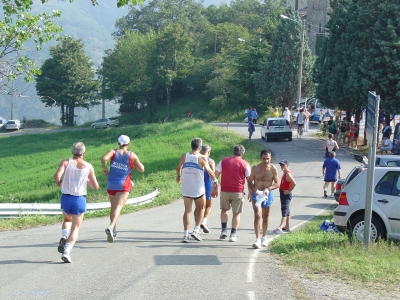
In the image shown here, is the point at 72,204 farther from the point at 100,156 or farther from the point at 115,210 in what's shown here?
the point at 100,156

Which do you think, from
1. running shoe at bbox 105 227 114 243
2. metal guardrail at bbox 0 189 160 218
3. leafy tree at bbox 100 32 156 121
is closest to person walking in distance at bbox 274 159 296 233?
running shoe at bbox 105 227 114 243

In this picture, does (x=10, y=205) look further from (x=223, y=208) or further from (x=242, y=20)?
(x=242, y=20)

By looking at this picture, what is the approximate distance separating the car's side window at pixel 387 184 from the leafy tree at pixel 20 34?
348 inches

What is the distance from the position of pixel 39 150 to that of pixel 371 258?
4673 cm

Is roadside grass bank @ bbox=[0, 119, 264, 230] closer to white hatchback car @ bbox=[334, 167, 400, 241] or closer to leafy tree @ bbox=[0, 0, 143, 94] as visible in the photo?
leafy tree @ bbox=[0, 0, 143, 94]

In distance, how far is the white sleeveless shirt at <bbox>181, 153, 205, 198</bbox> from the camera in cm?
1065

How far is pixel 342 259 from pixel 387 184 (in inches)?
93.2

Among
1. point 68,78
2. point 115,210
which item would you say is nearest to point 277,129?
point 115,210

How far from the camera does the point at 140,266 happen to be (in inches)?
342

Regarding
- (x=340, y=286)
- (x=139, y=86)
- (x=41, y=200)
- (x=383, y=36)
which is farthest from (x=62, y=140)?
(x=340, y=286)

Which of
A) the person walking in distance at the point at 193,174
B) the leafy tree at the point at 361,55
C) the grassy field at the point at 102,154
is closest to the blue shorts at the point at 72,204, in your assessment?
the person walking in distance at the point at 193,174

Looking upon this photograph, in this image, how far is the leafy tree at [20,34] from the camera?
14.9 m

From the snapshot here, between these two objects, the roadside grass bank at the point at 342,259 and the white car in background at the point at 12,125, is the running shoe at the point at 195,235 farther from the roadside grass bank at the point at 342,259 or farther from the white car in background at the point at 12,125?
the white car in background at the point at 12,125

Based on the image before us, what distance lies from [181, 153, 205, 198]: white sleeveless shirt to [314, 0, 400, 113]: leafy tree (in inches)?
760
